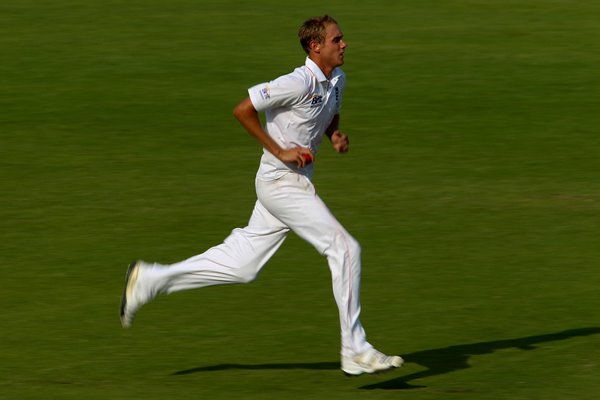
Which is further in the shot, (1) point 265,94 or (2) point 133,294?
(2) point 133,294

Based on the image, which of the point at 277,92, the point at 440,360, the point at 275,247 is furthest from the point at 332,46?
Answer: the point at 440,360

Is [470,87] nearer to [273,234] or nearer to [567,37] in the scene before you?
[567,37]

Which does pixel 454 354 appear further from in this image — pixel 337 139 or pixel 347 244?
pixel 337 139

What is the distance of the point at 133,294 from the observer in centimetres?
894

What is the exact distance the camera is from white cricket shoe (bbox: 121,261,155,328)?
350 inches

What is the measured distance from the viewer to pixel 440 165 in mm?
14492

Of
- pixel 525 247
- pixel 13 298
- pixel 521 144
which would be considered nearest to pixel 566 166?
pixel 521 144

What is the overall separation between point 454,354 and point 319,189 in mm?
4889

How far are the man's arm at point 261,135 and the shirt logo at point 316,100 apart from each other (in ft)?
0.87

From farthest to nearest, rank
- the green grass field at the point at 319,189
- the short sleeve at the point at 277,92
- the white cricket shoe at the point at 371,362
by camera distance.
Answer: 1. the green grass field at the point at 319,189
2. the short sleeve at the point at 277,92
3. the white cricket shoe at the point at 371,362

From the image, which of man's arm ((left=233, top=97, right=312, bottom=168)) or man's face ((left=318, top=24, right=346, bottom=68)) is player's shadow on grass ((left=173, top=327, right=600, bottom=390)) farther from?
man's face ((left=318, top=24, right=346, bottom=68))

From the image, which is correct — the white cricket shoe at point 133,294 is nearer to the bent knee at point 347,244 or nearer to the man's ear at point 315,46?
the bent knee at point 347,244

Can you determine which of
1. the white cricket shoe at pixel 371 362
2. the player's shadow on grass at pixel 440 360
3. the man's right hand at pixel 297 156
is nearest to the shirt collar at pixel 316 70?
the man's right hand at pixel 297 156

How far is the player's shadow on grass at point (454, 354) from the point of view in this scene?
27.9 ft
